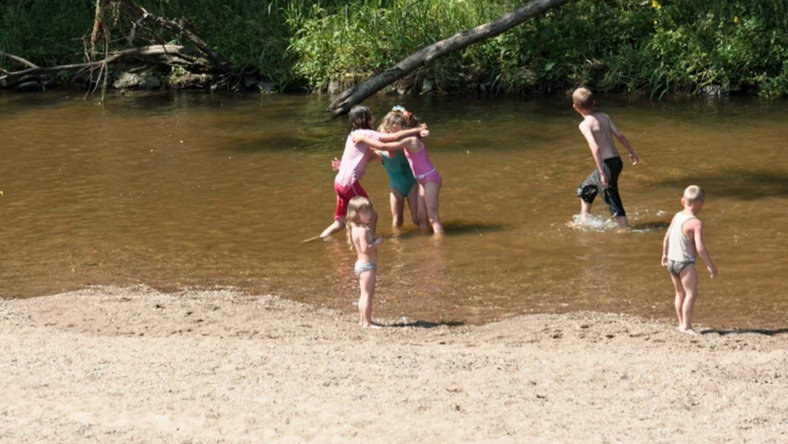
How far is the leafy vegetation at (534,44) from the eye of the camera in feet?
60.8

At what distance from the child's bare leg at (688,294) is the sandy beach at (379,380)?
10 centimetres

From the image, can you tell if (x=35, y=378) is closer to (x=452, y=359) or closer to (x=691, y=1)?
(x=452, y=359)

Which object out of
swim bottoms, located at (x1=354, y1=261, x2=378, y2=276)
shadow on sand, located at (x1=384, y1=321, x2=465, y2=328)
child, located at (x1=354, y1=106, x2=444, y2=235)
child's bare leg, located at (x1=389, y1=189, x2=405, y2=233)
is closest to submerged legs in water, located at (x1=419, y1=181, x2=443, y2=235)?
child, located at (x1=354, y1=106, x2=444, y2=235)

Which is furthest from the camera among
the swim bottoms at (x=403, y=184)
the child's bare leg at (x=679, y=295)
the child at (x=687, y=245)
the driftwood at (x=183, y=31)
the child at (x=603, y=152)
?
the driftwood at (x=183, y=31)

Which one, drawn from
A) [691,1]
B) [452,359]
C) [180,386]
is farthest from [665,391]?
[691,1]

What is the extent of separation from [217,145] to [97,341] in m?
8.81

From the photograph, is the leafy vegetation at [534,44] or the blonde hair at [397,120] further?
the leafy vegetation at [534,44]

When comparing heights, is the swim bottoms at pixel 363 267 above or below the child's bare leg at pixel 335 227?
above

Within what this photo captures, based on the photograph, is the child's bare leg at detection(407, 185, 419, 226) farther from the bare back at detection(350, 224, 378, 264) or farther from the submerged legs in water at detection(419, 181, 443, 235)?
the bare back at detection(350, 224, 378, 264)

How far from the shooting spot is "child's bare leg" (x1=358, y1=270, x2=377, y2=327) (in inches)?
311

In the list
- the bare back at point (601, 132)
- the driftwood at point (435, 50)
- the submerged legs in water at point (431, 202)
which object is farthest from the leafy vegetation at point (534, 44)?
the submerged legs in water at point (431, 202)

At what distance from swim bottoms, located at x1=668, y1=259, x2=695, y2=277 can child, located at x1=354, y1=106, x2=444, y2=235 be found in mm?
3527

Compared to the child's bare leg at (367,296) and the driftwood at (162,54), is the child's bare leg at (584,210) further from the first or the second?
the driftwood at (162,54)

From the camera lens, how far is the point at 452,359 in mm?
6895
